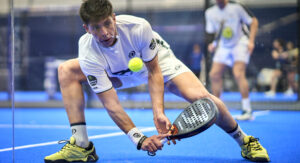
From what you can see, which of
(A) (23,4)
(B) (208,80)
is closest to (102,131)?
(B) (208,80)

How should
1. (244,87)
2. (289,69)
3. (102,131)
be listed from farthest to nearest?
(289,69) → (244,87) → (102,131)

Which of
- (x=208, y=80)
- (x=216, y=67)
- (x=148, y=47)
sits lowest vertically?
(x=208, y=80)

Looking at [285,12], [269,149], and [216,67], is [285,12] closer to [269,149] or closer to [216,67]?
[216,67]

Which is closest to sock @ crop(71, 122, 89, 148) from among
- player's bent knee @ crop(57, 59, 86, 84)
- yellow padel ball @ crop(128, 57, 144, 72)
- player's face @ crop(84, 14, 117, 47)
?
player's bent knee @ crop(57, 59, 86, 84)

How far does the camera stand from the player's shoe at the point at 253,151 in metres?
2.50

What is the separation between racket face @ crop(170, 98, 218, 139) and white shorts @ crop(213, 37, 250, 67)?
10.3 feet

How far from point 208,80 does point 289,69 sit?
4.48 metres

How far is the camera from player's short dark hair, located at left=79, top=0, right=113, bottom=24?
6.98ft

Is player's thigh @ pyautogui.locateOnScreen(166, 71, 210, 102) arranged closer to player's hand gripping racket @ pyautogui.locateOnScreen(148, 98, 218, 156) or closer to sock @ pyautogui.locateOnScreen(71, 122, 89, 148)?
player's hand gripping racket @ pyautogui.locateOnScreen(148, 98, 218, 156)

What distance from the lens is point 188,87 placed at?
103 inches

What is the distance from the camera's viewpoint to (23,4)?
30.1ft

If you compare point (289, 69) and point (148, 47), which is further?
point (289, 69)

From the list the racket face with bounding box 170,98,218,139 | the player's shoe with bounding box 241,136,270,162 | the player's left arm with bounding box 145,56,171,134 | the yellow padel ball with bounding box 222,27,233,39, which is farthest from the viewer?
the yellow padel ball with bounding box 222,27,233,39

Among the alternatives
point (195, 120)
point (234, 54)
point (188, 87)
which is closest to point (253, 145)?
point (188, 87)
